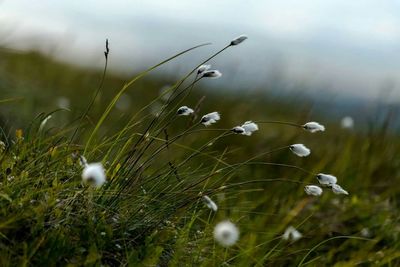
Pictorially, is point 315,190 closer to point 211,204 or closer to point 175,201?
point 211,204

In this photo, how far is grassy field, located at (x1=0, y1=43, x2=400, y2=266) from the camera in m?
3.25

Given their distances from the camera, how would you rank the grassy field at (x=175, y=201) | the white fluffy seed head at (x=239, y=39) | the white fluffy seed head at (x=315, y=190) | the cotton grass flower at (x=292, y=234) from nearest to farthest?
the grassy field at (x=175, y=201)
the white fluffy seed head at (x=315, y=190)
the white fluffy seed head at (x=239, y=39)
the cotton grass flower at (x=292, y=234)

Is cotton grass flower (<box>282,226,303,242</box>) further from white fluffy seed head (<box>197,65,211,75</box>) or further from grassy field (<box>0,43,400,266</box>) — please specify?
white fluffy seed head (<box>197,65,211,75</box>)

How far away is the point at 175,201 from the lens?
148 inches

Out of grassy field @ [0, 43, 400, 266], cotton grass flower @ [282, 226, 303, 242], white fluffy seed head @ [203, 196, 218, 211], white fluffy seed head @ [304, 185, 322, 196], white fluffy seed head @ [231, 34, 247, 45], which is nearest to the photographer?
white fluffy seed head @ [203, 196, 218, 211]

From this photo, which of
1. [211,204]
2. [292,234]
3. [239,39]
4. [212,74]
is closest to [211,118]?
[212,74]

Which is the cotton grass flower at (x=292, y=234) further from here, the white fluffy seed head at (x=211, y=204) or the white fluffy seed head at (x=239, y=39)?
the white fluffy seed head at (x=239, y=39)

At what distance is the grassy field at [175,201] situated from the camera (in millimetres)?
3254

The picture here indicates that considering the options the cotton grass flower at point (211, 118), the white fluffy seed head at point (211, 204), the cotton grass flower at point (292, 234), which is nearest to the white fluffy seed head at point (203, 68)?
the cotton grass flower at point (211, 118)

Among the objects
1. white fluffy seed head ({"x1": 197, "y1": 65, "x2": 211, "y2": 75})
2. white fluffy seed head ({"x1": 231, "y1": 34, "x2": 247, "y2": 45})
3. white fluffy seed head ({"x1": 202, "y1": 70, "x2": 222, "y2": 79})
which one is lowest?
white fluffy seed head ({"x1": 197, "y1": 65, "x2": 211, "y2": 75})

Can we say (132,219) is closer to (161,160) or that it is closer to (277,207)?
(277,207)

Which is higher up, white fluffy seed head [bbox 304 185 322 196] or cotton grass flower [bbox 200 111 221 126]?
cotton grass flower [bbox 200 111 221 126]

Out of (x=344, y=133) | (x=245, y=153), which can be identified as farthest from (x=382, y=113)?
(x=245, y=153)

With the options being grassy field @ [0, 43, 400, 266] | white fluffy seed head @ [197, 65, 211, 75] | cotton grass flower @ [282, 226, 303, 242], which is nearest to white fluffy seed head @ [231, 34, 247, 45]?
white fluffy seed head @ [197, 65, 211, 75]
